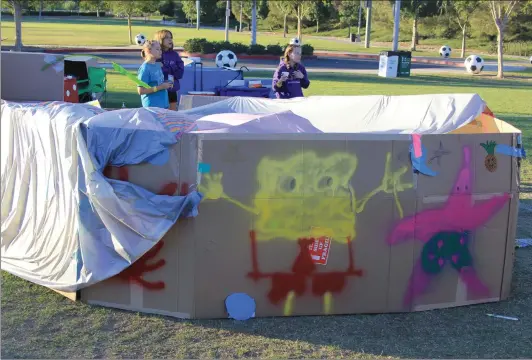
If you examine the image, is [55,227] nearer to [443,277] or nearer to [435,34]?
[443,277]

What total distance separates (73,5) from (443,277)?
101936 millimetres

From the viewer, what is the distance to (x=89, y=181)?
179 inches

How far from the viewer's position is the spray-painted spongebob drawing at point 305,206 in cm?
462

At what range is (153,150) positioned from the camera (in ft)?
14.9

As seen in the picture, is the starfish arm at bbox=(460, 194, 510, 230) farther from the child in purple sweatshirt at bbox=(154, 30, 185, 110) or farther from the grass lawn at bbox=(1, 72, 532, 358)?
the child in purple sweatshirt at bbox=(154, 30, 185, 110)

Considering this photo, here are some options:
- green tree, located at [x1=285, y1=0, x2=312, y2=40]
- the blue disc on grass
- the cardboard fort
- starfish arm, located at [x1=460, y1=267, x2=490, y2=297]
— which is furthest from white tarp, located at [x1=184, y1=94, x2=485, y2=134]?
green tree, located at [x1=285, y1=0, x2=312, y2=40]

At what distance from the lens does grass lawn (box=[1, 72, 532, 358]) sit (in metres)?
4.20

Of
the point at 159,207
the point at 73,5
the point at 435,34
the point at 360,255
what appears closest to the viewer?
the point at 159,207

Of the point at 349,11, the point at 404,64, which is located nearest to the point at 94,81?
the point at 404,64

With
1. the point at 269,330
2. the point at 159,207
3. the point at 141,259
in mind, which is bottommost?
the point at 269,330

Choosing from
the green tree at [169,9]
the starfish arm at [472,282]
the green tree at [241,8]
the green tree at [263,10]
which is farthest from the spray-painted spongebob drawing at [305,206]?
the green tree at [169,9]

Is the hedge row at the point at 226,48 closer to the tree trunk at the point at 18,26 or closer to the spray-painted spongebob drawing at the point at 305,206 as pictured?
the tree trunk at the point at 18,26

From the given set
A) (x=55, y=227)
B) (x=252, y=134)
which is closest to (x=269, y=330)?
(x=252, y=134)

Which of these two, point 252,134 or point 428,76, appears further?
point 428,76
